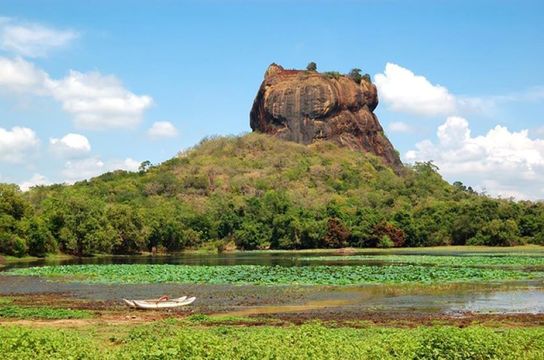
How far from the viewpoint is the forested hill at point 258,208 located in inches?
3595

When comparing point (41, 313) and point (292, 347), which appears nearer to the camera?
point (292, 347)

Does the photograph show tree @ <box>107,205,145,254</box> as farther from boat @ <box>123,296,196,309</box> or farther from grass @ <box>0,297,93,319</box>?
Result: boat @ <box>123,296,196,309</box>

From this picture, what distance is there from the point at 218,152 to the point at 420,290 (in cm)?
15362

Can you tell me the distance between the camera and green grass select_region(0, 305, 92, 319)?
27.5 m

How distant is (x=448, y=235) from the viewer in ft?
368

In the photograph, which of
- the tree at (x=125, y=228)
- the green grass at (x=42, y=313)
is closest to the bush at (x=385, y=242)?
the tree at (x=125, y=228)

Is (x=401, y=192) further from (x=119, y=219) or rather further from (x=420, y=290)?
(x=420, y=290)

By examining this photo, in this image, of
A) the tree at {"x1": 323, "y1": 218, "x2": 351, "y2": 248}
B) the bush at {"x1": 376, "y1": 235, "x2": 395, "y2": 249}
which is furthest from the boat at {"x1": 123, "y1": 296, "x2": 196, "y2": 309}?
the bush at {"x1": 376, "y1": 235, "x2": 395, "y2": 249}

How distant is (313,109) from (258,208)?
65.7 meters

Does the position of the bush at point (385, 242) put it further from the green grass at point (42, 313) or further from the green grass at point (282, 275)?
the green grass at point (42, 313)

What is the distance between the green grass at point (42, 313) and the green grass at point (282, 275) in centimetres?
1622

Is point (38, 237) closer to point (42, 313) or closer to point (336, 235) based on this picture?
point (336, 235)

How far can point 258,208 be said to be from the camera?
422ft

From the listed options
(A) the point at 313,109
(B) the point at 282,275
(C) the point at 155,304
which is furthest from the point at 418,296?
(A) the point at 313,109
